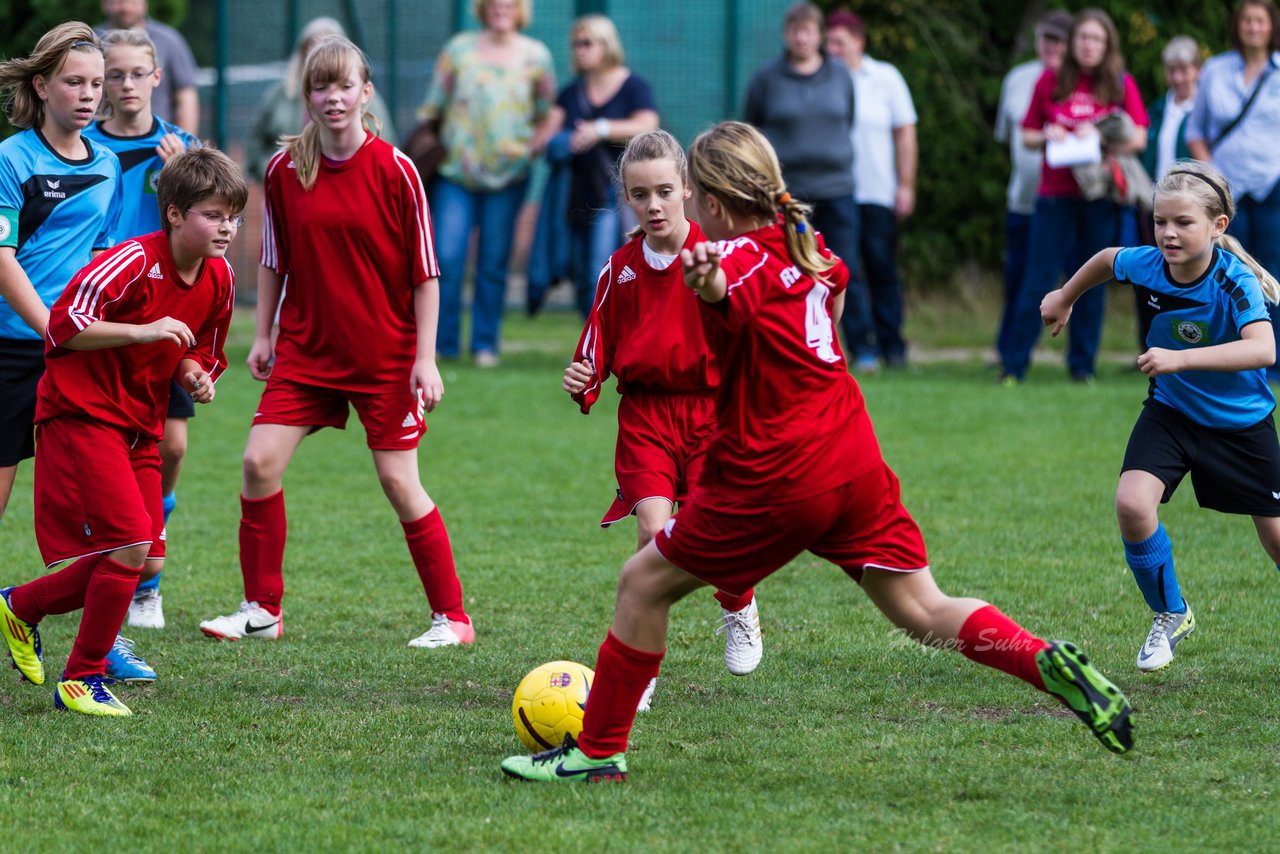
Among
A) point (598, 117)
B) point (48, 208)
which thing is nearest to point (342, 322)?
point (48, 208)

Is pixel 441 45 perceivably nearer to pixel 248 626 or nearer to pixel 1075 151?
pixel 1075 151

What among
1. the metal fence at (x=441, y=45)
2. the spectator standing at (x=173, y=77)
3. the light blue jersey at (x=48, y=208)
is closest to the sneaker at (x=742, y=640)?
the light blue jersey at (x=48, y=208)

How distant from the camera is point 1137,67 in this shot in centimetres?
1420

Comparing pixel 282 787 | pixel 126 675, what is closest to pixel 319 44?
pixel 126 675

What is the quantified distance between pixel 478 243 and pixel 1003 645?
8.80 metres

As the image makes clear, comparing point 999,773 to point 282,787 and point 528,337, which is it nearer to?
point 282,787

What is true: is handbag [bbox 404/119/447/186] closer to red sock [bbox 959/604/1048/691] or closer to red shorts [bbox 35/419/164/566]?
red shorts [bbox 35/419/164/566]

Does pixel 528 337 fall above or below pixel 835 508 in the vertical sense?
below

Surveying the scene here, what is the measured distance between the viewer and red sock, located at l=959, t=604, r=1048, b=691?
3.88m

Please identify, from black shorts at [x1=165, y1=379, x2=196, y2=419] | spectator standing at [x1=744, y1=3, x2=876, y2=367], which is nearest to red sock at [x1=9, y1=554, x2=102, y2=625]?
black shorts at [x1=165, y1=379, x2=196, y2=419]

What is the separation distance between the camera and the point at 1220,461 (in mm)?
4996

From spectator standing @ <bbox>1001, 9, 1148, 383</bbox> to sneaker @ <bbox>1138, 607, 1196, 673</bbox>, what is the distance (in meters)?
5.99

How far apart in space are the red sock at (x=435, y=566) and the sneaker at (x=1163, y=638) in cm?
216

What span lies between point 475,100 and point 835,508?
881cm
